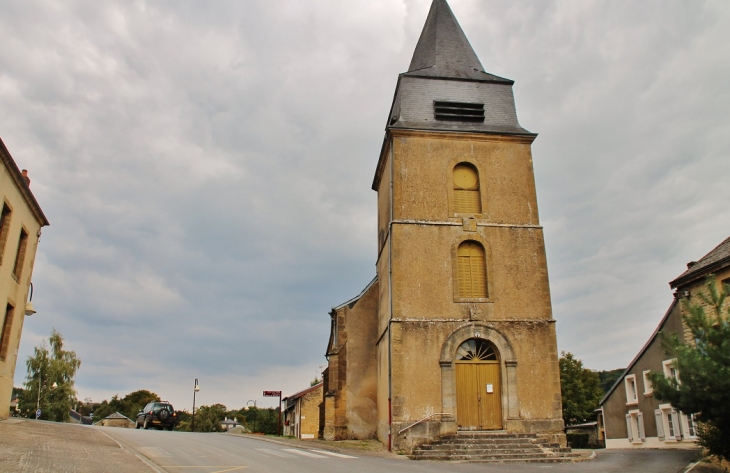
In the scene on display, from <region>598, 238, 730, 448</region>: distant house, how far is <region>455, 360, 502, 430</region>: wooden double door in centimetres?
480

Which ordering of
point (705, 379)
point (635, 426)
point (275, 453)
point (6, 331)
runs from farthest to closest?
1. point (635, 426)
2. point (6, 331)
3. point (275, 453)
4. point (705, 379)

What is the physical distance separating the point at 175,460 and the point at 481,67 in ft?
61.0

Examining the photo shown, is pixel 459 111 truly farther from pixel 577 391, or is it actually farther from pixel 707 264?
pixel 577 391

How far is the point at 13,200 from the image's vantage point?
16.2 metres

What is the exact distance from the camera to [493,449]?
16.2m

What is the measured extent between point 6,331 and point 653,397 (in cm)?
1902

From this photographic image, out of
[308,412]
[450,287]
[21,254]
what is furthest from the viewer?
[308,412]

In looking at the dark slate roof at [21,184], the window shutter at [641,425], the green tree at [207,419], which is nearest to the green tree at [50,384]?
the green tree at [207,419]

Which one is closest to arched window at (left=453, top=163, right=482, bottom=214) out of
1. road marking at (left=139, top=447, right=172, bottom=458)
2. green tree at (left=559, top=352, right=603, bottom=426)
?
road marking at (left=139, top=447, right=172, bottom=458)

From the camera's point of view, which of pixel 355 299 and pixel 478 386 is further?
pixel 355 299

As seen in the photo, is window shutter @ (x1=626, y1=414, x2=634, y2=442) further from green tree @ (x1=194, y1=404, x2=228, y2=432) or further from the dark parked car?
green tree @ (x1=194, y1=404, x2=228, y2=432)

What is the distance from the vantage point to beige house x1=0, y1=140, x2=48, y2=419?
15.6 meters

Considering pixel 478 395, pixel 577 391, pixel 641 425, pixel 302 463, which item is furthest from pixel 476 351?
pixel 577 391

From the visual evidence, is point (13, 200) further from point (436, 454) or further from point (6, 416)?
point (436, 454)
